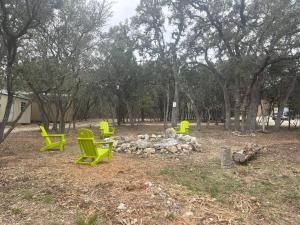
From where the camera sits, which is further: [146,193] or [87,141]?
[87,141]

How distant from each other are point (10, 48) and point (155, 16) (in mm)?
13502

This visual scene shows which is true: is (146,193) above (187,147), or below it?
below

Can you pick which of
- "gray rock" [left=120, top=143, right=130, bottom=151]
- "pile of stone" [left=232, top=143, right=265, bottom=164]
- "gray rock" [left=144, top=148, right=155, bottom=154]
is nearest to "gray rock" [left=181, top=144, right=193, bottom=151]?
"gray rock" [left=144, top=148, right=155, bottom=154]

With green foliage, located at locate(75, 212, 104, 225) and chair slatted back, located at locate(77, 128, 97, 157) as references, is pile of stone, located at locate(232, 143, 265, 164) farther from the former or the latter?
green foliage, located at locate(75, 212, 104, 225)

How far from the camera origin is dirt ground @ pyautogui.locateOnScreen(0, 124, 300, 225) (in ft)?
14.0

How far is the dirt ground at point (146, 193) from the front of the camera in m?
4.27

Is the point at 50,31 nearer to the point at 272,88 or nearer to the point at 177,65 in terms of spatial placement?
the point at 177,65

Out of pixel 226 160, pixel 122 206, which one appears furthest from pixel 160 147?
pixel 122 206

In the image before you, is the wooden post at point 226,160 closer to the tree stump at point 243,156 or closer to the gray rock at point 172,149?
the tree stump at point 243,156

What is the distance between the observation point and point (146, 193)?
16.4ft

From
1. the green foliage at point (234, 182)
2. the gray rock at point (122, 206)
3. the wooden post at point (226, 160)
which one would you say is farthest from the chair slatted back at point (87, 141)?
the wooden post at point (226, 160)

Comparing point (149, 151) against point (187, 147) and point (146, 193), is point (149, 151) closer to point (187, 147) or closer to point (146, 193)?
point (187, 147)

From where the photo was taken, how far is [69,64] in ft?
48.9

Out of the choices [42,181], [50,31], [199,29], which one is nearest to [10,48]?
[42,181]
